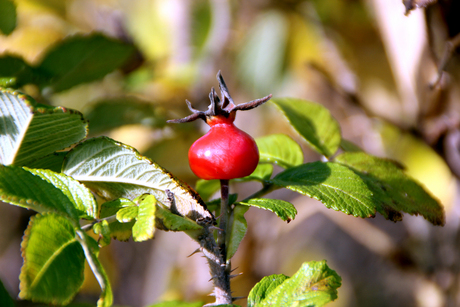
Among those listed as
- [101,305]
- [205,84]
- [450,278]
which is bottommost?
[450,278]

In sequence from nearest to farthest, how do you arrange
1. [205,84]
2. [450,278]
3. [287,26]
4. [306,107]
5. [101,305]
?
1. [101,305]
2. [306,107]
3. [450,278]
4. [205,84]
5. [287,26]

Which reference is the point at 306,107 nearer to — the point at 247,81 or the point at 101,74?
the point at 101,74

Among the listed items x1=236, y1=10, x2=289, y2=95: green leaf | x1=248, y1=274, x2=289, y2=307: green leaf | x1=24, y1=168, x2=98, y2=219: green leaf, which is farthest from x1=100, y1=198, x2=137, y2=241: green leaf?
x1=236, y1=10, x2=289, y2=95: green leaf

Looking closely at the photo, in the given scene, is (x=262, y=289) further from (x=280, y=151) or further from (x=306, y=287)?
(x=280, y=151)

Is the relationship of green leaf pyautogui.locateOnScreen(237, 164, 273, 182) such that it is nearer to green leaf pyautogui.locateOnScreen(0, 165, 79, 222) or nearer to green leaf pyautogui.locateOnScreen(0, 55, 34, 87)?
green leaf pyautogui.locateOnScreen(0, 165, 79, 222)

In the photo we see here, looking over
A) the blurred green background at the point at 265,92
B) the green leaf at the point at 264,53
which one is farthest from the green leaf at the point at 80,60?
the green leaf at the point at 264,53

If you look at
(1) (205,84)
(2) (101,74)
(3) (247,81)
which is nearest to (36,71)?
(2) (101,74)

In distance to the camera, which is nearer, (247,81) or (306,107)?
(306,107)

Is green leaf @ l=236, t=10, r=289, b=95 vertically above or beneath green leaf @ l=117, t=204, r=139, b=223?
beneath
